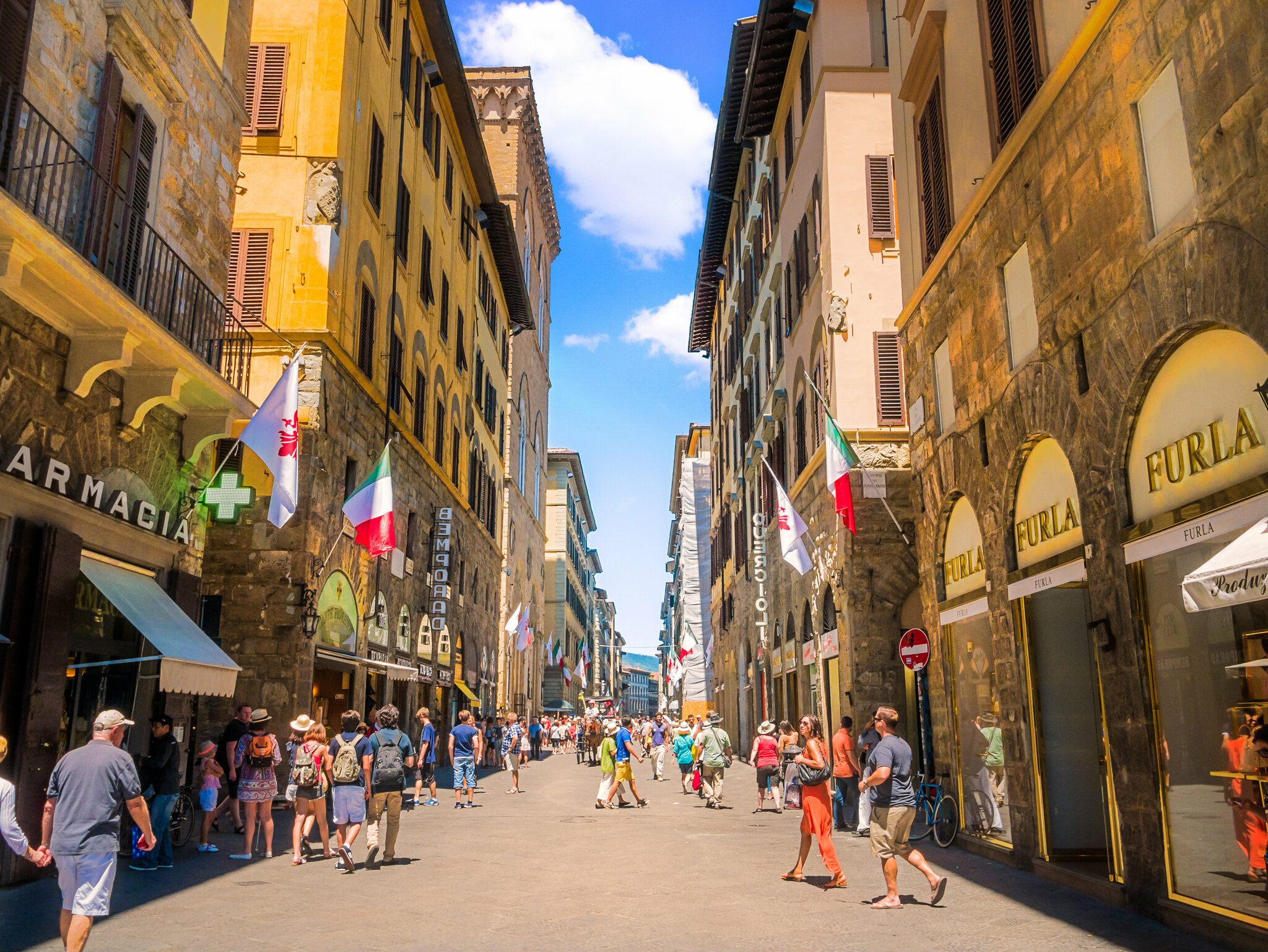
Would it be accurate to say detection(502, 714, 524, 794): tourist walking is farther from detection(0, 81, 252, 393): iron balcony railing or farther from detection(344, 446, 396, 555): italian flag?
detection(0, 81, 252, 393): iron balcony railing

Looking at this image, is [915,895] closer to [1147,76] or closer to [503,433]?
[1147,76]

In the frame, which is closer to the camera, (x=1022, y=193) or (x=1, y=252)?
(x=1, y=252)

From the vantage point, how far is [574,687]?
9150 cm

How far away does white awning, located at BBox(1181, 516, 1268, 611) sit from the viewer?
6043 millimetres

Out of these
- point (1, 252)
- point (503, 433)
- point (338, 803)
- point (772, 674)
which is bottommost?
point (338, 803)

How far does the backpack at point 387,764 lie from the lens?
11602 mm

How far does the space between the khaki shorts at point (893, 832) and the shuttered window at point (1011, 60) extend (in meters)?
7.11

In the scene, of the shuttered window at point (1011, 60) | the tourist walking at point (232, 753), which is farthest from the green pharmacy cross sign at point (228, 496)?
the shuttered window at point (1011, 60)

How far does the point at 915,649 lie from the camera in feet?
45.0

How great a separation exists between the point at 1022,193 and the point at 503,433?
40.2 m

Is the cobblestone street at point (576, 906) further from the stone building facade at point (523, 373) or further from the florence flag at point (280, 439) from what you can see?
the stone building facade at point (523, 373)

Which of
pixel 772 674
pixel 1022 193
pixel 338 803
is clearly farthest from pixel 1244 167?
pixel 772 674

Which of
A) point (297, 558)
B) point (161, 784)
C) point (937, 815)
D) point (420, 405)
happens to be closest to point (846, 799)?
point (937, 815)

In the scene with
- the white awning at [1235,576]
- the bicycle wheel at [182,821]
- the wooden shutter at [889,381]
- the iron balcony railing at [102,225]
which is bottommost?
the bicycle wheel at [182,821]
